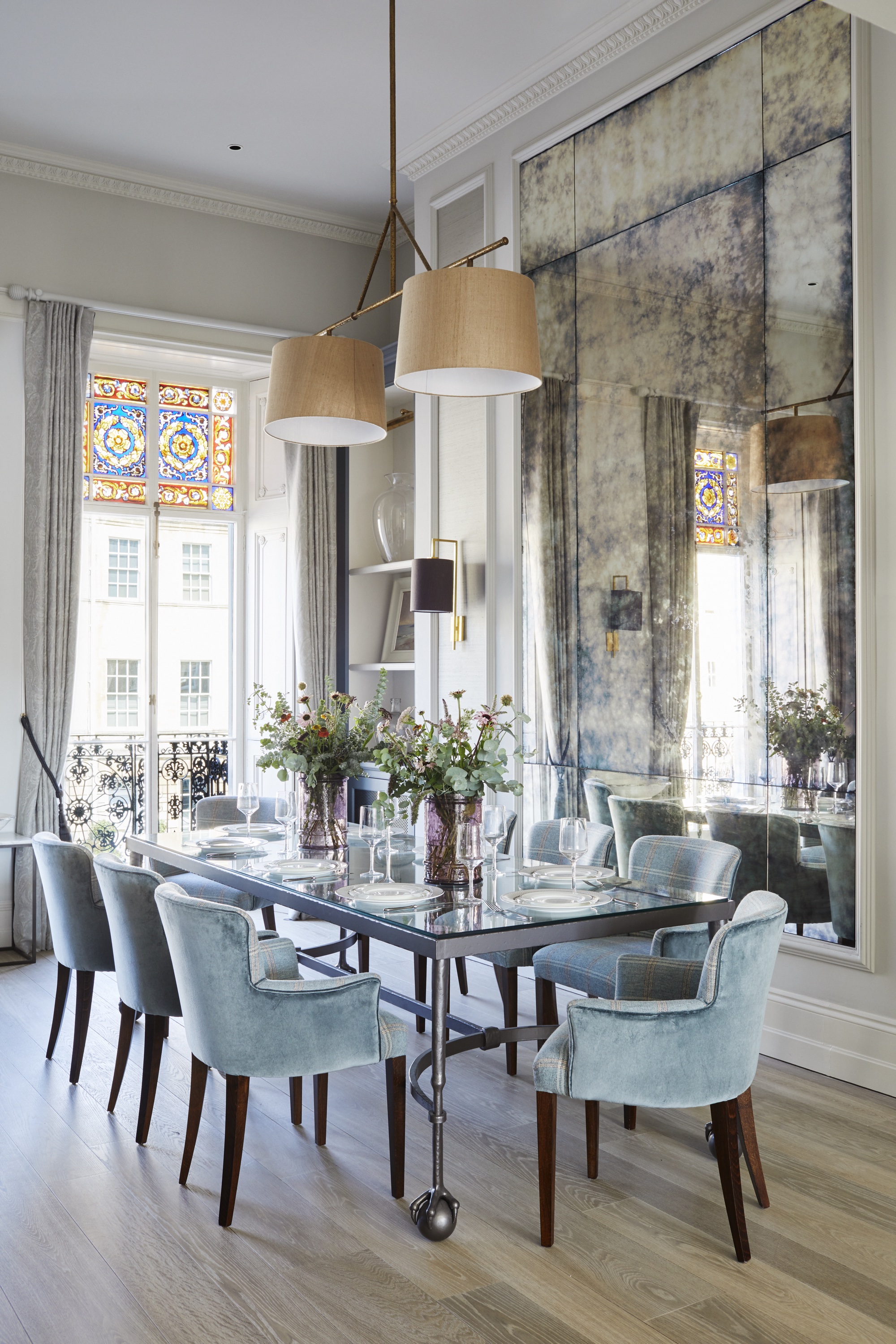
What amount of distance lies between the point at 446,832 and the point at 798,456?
1.86 m

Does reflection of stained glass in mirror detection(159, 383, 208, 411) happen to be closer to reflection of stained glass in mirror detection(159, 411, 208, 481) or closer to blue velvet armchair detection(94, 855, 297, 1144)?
reflection of stained glass in mirror detection(159, 411, 208, 481)

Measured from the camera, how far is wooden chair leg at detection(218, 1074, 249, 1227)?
2.77 meters

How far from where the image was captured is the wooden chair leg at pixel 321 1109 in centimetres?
324

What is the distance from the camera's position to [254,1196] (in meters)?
2.96

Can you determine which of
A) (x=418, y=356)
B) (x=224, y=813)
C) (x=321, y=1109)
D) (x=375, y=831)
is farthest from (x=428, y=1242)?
(x=224, y=813)

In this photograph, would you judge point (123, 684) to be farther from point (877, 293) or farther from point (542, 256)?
point (877, 293)

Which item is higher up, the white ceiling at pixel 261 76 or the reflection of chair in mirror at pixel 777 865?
the white ceiling at pixel 261 76

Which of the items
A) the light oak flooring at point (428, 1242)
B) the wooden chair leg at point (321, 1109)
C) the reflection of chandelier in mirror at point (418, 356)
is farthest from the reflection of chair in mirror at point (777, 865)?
the reflection of chandelier in mirror at point (418, 356)

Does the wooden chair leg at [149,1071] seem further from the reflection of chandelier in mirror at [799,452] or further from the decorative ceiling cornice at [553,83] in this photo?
the decorative ceiling cornice at [553,83]

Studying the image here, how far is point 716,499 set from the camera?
14.1ft

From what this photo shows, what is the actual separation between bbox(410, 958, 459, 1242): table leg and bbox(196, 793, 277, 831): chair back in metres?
2.25

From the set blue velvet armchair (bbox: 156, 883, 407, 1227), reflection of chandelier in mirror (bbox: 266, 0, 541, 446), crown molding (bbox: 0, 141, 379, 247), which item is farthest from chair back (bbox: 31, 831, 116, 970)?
crown molding (bbox: 0, 141, 379, 247)

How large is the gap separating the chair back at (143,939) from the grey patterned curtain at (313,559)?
3.33m

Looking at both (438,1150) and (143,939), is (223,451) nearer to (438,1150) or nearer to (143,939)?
(143,939)
